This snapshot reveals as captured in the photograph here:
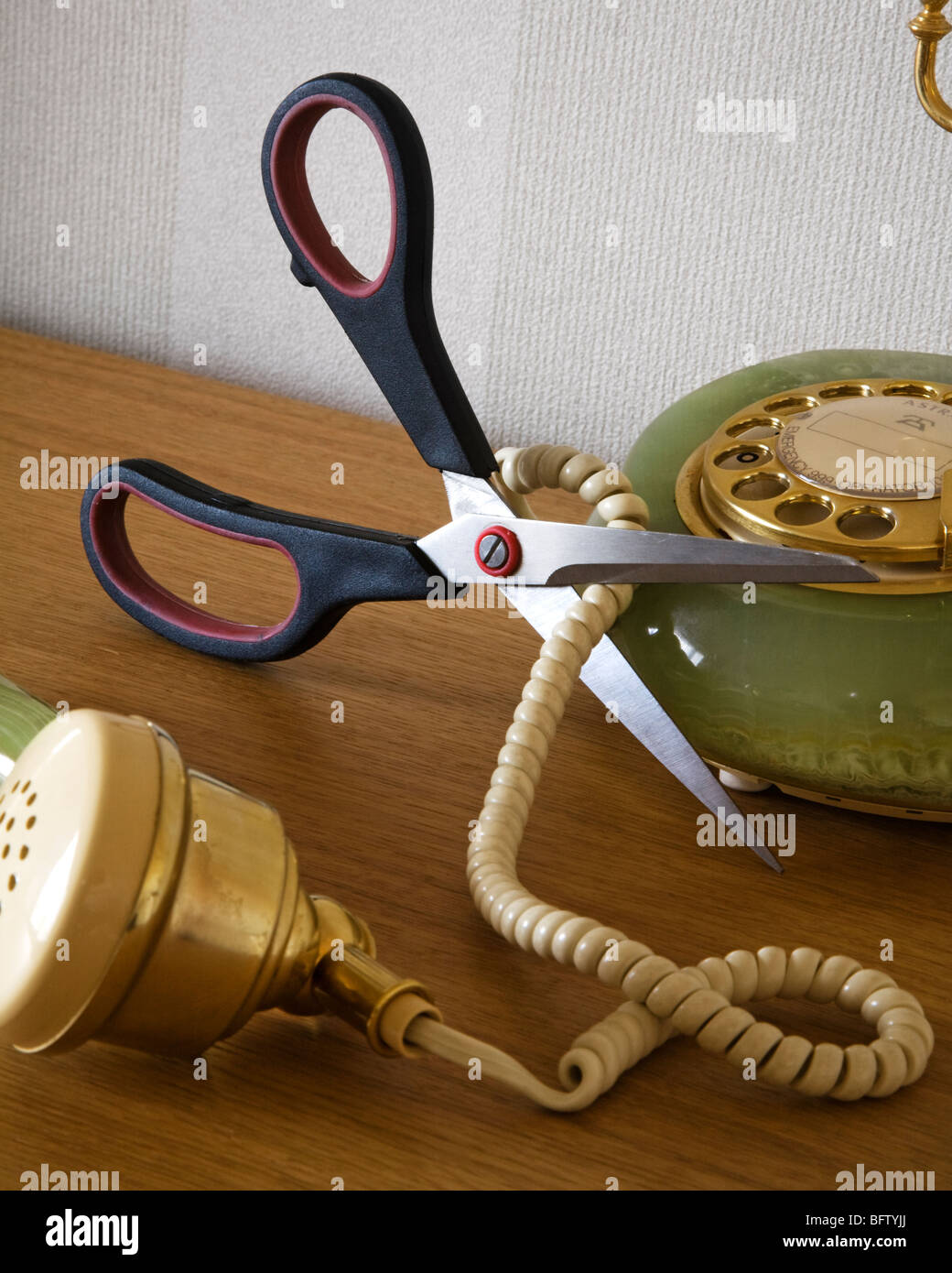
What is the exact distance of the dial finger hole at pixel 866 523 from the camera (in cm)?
40

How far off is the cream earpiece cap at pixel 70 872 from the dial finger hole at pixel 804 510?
22 cm

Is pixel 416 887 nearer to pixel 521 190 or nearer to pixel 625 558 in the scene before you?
pixel 625 558

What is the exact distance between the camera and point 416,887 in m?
0.37

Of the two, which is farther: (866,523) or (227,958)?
(866,523)

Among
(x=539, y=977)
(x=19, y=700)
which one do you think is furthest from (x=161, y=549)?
(x=539, y=977)

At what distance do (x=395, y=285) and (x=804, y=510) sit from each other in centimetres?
15

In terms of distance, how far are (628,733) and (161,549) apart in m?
0.22

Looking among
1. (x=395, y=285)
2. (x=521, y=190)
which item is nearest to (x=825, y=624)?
(x=395, y=285)

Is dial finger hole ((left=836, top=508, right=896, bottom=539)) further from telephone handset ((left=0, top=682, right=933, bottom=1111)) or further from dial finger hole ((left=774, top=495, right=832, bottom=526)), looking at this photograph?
telephone handset ((left=0, top=682, right=933, bottom=1111))

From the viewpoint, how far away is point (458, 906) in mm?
367

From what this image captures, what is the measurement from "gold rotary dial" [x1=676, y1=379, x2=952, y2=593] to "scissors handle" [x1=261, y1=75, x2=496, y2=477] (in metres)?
0.08

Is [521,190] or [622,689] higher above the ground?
[521,190]

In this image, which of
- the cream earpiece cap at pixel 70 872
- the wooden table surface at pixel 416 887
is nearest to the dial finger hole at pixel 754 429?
the wooden table surface at pixel 416 887
